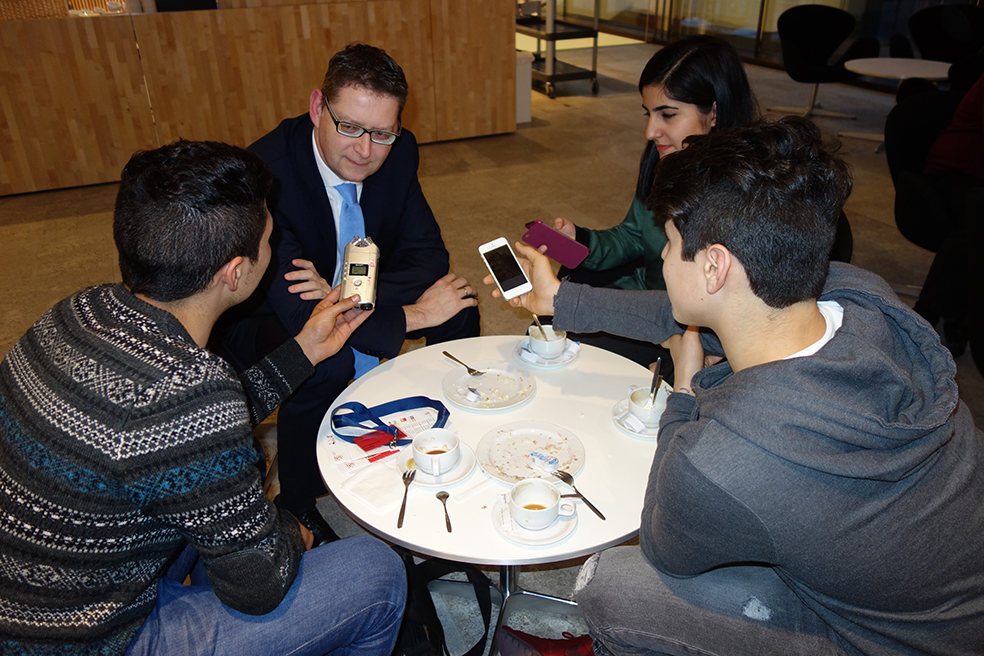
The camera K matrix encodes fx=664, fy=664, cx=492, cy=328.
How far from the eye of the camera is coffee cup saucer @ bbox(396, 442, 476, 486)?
143 centimetres

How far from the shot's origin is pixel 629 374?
1.83 metres

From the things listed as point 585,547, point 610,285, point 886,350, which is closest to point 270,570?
point 585,547

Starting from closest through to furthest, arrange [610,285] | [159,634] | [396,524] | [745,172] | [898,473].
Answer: [898,473] → [745,172] → [159,634] → [396,524] → [610,285]

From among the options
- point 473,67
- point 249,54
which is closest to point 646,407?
point 249,54

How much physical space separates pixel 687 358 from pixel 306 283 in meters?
1.16

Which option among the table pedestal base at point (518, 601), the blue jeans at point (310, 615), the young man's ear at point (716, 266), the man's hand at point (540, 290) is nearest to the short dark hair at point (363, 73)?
the man's hand at point (540, 290)

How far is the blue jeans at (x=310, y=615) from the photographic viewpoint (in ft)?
4.01

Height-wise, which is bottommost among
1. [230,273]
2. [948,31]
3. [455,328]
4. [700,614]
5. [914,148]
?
[455,328]

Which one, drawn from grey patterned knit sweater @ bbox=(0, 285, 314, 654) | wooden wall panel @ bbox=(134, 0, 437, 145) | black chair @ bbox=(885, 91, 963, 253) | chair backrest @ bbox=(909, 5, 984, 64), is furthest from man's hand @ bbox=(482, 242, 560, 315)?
chair backrest @ bbox=(909, 5, 984, 64)

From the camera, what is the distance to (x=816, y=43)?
6543 millimetres

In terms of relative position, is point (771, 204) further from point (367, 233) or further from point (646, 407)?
point (367, 233)

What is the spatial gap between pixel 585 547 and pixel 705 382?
42 cm

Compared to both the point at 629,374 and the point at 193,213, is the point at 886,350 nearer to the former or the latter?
the point at 629,374

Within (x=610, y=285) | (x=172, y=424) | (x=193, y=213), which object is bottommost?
(x=610, y=285)
